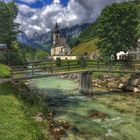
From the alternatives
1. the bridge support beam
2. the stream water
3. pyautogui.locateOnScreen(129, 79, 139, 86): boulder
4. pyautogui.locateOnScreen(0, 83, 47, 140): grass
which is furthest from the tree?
pyautogui.locateOnScreen(0, 83, 47, 140): grass

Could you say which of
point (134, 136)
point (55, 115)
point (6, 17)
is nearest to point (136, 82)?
point (55, 115)

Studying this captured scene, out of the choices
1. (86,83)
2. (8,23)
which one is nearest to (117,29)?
(86,83)

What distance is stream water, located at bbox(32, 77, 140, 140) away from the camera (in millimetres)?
27928

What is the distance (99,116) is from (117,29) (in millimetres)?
46172

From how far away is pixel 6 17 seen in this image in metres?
93.1

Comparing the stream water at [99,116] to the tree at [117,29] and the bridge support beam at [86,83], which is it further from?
the tree at [117,29]

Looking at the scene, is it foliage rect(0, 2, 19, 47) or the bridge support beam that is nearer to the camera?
the bridge support beam

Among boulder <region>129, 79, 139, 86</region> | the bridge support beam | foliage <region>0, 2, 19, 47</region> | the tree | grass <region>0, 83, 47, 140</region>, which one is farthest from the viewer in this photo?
foliage <region>0, 2, 19, 47</region>

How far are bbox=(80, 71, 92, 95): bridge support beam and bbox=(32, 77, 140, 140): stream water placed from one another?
121 cm

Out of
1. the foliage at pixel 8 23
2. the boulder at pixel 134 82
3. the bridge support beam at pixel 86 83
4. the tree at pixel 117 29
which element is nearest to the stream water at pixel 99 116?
the bridge support beam at pixel 86 83

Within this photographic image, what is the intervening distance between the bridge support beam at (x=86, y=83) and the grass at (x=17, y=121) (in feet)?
66.9

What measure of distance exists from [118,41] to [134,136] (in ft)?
173

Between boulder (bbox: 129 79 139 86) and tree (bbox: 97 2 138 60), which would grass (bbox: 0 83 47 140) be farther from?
tree (bbox: 97 2 138 60)

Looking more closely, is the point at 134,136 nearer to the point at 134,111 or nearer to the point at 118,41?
the point at 134,111
